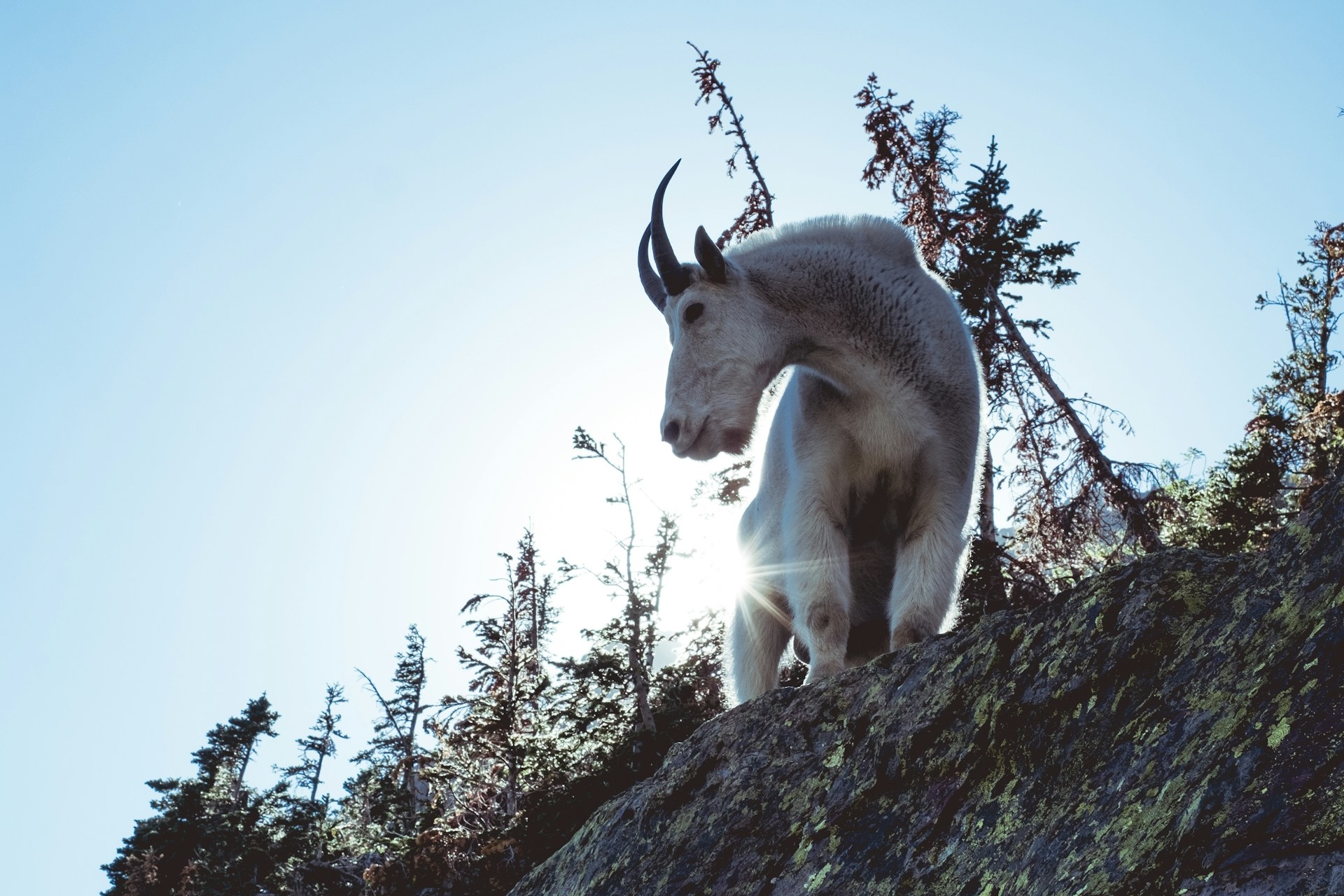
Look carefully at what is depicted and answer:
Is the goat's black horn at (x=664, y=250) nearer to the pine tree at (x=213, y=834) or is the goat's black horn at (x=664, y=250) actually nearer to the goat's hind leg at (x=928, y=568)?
the goat's hind leg at (x=928, y=568)

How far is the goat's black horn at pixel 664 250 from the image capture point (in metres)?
4.83

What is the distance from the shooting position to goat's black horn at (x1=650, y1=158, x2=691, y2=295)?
→ 4832 mm

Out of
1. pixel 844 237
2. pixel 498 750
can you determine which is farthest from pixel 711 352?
pixel 498 750

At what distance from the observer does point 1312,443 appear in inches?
514

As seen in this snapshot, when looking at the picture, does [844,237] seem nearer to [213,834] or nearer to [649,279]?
[649,279]

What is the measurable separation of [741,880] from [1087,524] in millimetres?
11053

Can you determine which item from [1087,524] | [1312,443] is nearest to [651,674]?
[1087,524]

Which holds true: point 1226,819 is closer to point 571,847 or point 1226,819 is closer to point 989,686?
point 989,686

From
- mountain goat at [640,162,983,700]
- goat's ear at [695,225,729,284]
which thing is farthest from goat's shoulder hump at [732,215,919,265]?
goat's ear at [695,225,729,284]

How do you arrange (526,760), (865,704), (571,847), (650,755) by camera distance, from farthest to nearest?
1. (526,760)
2. (650,755)
3. (571,847)
4. (865,704)

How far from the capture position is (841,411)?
4629mm

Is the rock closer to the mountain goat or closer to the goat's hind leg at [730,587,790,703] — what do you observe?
the mountain goat


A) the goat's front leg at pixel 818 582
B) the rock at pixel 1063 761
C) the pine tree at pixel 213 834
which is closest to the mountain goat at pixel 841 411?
the goat's front leg at pixel 818 582

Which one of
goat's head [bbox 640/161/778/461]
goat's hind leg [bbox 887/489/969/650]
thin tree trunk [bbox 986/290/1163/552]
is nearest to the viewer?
goat's hind leg [bbox 887/489/969/650]
